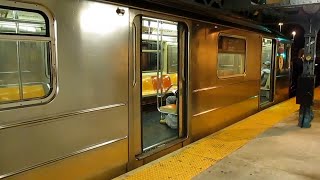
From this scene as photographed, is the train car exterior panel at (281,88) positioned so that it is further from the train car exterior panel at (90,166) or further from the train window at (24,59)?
the train window at (24,59)

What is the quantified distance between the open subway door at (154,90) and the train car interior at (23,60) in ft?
3.89

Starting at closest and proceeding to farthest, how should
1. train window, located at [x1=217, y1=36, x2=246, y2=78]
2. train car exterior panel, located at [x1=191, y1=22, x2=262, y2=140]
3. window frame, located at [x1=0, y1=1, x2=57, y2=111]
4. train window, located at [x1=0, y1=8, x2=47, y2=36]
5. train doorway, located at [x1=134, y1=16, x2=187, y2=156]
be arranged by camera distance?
window frame, located at [x1=0, y1=1, x2=57, y2=111] → train window, located at [x1=0, y1=8, x2=47, y2=36] → train doorway, located at [x1=134, y1=16, x2=187, y2=156] → train car exterior panel, located at [x1=191, y1=22, x2=262, y2=140] → train window, located at [x1=217, y1=36, x2=246, y2=78]

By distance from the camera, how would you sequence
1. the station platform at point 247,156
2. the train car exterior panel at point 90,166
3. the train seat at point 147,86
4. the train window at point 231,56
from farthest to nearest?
the train seat at point 147,86
the train window at point 231,56
the station platform at point 247,156
the train car exterior panel at point 90,166

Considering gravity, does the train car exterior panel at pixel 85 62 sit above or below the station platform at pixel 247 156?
above

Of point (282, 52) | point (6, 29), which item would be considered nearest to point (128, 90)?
point (6, 29)

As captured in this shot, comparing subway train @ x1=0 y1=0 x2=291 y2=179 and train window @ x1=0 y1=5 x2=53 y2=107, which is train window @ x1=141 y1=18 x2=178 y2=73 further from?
train window @ x1=0 y1=5 x2=53 y2=107

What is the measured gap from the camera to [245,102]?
7082mm

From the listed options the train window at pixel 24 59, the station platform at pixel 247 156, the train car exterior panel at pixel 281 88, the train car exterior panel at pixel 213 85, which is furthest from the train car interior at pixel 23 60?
the train car exterior panel at pixel 281 88

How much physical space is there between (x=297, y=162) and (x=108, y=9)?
3.41 metres

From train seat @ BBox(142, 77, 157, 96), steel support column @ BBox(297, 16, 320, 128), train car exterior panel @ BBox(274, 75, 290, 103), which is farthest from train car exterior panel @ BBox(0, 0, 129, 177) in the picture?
train car exterior panel @ BBox(274, 75, 290, 103)

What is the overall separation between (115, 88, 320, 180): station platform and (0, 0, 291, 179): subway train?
0.27 m

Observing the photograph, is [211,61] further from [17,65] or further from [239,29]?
[17,65]

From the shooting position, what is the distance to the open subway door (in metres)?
3.82

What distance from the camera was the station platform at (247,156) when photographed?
149 inches
